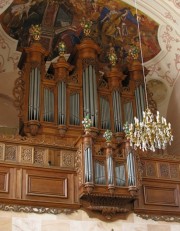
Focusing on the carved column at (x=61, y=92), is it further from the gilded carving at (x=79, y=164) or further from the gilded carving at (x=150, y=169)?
the gilded carving at (x=150, y=169)

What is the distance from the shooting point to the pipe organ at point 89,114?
12.0m

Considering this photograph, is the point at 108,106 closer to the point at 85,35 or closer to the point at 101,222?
the point at 85,35

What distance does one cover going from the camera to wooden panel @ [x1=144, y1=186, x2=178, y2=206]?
12674mm

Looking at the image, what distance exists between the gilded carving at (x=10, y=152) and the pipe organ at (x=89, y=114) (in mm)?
801

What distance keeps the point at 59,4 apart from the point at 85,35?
1.13 meters

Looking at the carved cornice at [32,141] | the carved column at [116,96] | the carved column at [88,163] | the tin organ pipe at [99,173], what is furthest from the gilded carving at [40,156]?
the carved column at [116,96]

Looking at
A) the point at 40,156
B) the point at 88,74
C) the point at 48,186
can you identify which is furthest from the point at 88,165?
the point at 88,74

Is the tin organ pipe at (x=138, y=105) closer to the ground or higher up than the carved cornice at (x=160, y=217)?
higher up

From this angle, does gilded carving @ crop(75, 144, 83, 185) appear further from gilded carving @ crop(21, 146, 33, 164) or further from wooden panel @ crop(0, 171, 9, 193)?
wooden panel @ crop(0, 171, 9, 193)

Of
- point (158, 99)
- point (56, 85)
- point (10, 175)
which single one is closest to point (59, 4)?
point (56, 85)

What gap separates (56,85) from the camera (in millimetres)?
14133

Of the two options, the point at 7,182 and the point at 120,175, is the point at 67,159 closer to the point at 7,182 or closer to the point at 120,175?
the point at 120,175

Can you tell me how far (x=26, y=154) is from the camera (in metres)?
12.1

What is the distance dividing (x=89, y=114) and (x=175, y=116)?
311 centimetres
